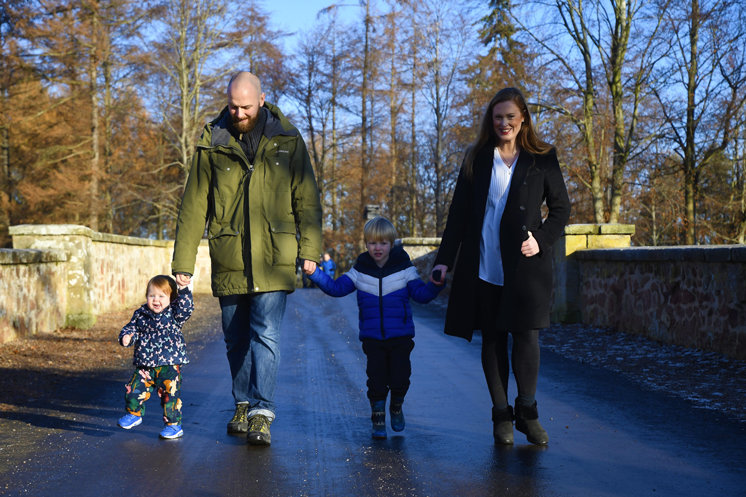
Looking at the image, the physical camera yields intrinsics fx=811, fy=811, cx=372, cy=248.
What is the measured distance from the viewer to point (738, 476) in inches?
139

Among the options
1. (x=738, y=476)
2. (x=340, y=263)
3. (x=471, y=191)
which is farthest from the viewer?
(x=340, y=263)

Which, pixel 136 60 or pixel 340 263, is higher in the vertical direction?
pixel 136 60

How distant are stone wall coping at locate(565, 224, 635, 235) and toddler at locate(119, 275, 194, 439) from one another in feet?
23.9

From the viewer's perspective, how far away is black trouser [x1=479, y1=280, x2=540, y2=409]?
4.23 metres

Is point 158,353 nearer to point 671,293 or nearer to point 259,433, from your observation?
point 259,433

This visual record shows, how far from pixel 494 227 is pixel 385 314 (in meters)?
0.78

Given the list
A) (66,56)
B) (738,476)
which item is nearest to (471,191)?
(738,476)

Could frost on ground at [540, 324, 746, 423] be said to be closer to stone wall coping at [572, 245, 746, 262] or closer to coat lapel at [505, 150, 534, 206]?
stone wall coping at [572, 245, 746, 262]

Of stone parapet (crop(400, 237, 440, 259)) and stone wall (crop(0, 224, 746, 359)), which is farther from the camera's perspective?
stone parapet (crop(400, 237, 440, 259))

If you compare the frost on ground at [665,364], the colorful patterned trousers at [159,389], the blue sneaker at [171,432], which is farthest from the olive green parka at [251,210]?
the frost on ground at [665,364]

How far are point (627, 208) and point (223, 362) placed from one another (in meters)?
29.7

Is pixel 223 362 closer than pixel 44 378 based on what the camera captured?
No

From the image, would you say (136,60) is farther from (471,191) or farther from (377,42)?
(471,191)

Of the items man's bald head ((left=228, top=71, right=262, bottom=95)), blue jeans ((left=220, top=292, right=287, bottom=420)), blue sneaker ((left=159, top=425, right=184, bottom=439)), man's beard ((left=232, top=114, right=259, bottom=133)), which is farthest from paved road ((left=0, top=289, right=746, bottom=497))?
man's bald head ((left=228, top=71, right=262, bottom=95))
